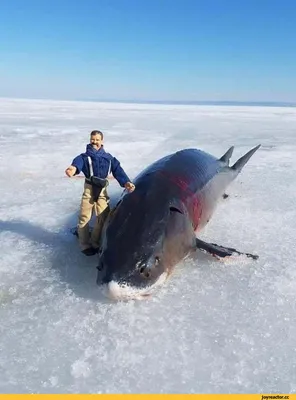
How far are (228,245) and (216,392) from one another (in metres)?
2.64

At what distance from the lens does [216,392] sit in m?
2.82

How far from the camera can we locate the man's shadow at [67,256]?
412 centimetres

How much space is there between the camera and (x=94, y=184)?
15.9 ft

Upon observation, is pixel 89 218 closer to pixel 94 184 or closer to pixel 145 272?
pixel 94 184

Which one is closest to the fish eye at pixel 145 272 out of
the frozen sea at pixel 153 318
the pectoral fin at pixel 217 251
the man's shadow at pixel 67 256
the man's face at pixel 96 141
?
the frozen sea at pixel 153 318

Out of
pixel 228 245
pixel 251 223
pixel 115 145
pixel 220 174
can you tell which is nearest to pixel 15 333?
pixel 228 245

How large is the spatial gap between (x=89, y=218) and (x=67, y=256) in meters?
0.49

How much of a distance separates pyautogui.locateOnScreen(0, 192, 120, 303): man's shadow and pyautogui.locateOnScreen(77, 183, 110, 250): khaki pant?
17 cm

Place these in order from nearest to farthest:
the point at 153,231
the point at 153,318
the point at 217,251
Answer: the point at 153,318 < the point at 153,231 < the point at 217,251

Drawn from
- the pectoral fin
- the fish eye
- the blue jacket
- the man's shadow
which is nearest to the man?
the blue jacket

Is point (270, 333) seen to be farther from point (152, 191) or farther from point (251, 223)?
point (251, 223)

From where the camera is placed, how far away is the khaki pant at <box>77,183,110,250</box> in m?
4.79

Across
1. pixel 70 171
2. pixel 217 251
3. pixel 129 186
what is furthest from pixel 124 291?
pixel 70 171

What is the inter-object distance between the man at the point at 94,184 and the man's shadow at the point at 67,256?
7.8 inches
